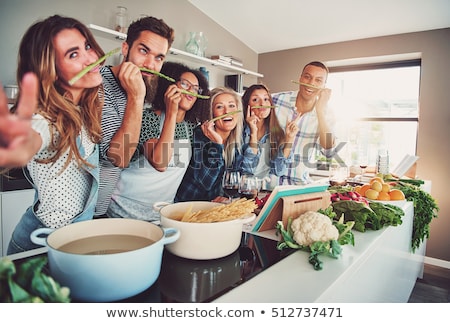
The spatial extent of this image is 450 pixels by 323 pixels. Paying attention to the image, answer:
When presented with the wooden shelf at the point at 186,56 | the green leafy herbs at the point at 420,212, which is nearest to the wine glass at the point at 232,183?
the wooden shelf at the point at 186,56

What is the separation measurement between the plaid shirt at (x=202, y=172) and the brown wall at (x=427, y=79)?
575mm

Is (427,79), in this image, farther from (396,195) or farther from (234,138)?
(234,138)

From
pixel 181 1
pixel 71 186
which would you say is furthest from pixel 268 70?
pixel 71 186

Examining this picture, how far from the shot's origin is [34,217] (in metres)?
1.06

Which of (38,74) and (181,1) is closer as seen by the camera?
(38,74)

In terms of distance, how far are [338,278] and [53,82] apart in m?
0.91

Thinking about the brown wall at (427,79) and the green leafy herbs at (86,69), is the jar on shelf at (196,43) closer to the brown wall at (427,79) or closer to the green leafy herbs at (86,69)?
the brown wall at (427,79)

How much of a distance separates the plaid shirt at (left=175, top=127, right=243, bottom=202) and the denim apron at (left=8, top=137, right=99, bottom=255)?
469mm

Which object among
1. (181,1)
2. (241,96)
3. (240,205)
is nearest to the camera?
(240,205)

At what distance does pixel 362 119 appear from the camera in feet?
6.88

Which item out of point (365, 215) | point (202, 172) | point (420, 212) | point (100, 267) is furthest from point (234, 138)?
point (100, 267)

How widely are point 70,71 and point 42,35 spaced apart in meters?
0.12

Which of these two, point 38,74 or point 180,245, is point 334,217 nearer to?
point 180,245

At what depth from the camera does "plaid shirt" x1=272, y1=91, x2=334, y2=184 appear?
6.47ft
